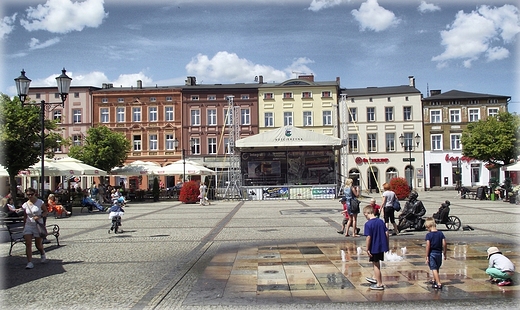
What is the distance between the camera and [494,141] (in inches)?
1528

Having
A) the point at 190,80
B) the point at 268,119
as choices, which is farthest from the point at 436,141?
the point at 190,80

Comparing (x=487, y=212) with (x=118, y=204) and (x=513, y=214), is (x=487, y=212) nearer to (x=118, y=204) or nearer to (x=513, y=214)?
(x=513, y=214)

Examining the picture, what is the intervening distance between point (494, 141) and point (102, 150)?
31.7m

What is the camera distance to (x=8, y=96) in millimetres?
27203

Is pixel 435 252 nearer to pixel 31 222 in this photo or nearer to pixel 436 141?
pixel 31 222

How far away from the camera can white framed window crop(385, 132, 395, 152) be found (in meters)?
55.6

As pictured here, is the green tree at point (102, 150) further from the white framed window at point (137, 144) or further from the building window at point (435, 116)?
the building window at point (435, 116)

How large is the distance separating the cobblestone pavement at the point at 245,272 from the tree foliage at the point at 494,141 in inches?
980

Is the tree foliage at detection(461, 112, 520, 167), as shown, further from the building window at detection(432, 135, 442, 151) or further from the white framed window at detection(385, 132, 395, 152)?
the white framed window at detection(385, 132, 395, 152)

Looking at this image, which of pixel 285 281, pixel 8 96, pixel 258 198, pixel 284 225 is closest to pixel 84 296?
pixel 285 281

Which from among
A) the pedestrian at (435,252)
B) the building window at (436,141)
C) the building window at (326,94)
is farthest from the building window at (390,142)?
the pedestrian at (435,252)

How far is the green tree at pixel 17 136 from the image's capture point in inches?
893

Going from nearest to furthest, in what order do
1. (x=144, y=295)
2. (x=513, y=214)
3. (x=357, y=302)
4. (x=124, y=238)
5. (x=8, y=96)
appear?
1. (x=357, y=302)
2. (x=144, y=295)
3. (x=124, y=238)
4. (x=513, y=214)
5. (x=8, y=96)

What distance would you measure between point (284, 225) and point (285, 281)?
30.1ft
